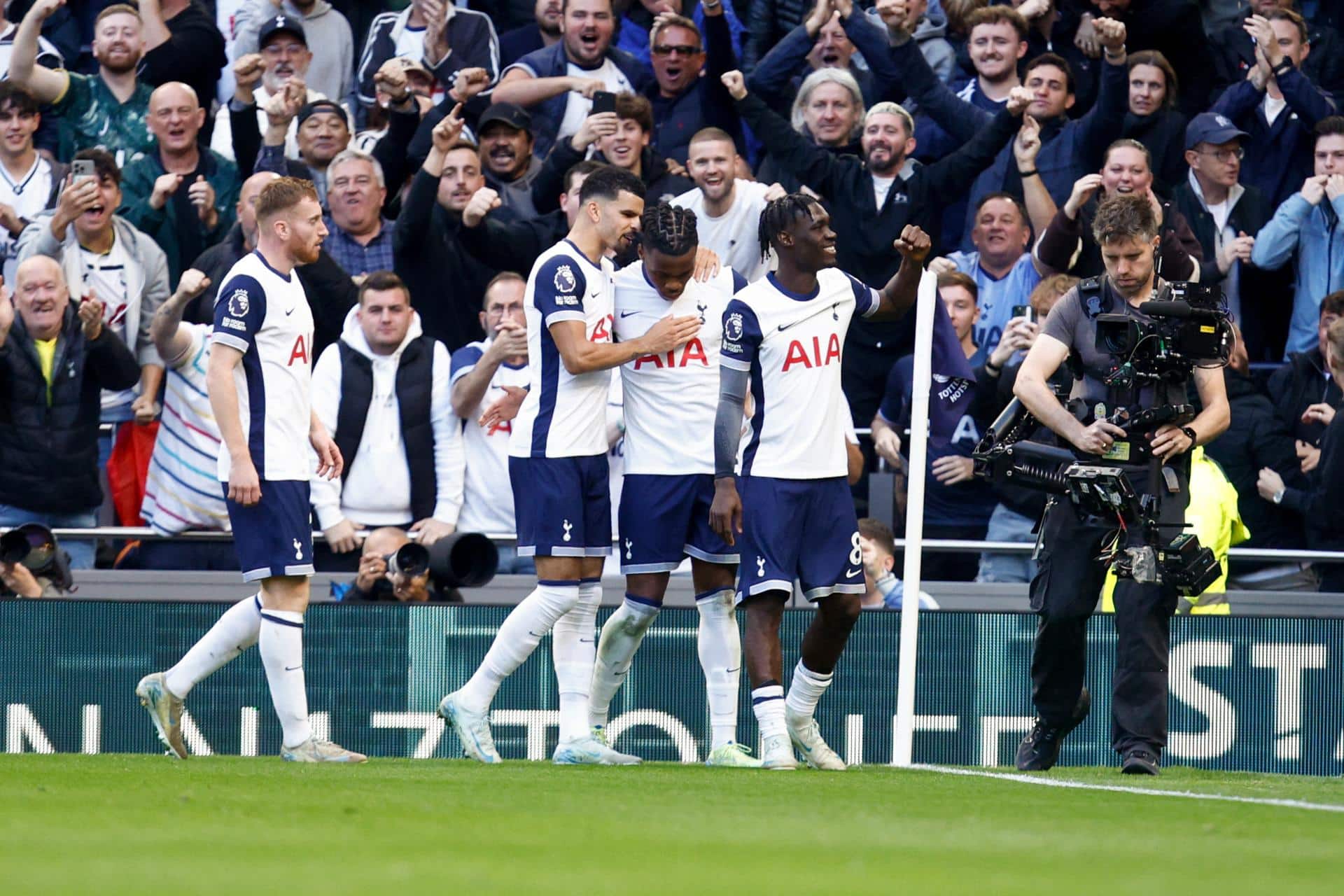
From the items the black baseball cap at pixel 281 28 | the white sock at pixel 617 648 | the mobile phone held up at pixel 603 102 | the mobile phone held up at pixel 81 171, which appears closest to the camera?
the white sock at pixel 617 648

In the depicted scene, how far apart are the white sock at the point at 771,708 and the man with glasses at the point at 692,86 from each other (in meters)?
6.33

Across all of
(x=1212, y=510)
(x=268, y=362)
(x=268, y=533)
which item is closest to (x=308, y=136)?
(x=268, y=362)

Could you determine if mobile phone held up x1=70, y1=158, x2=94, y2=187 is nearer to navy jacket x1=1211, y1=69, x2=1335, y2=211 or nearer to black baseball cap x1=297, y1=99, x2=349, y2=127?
black baseball cap x1=297, y1=99, x2=349, y2=127

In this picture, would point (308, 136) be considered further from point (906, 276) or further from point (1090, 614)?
point (1090, 614)

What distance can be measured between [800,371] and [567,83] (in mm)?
6090

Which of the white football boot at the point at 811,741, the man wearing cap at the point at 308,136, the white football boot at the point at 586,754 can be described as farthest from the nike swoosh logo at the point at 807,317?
the man wearing cap at the point at 308,136

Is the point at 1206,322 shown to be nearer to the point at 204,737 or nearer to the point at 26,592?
the point at 204,737

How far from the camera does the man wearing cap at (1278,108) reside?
1382 centimetres

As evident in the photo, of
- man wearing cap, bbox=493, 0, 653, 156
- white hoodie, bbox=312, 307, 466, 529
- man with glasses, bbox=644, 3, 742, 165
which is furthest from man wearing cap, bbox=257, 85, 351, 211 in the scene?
man with glasses, bbox=644, 3, 742, 165

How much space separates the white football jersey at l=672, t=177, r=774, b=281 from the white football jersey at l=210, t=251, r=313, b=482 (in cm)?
440

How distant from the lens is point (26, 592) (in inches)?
447

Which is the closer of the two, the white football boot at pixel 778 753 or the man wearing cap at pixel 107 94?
the white football boot at pixel 778 753

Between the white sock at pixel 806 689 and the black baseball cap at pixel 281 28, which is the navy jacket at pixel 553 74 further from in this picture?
the white sock at pixel 806 689

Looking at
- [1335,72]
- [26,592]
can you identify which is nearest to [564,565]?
[26,592]
